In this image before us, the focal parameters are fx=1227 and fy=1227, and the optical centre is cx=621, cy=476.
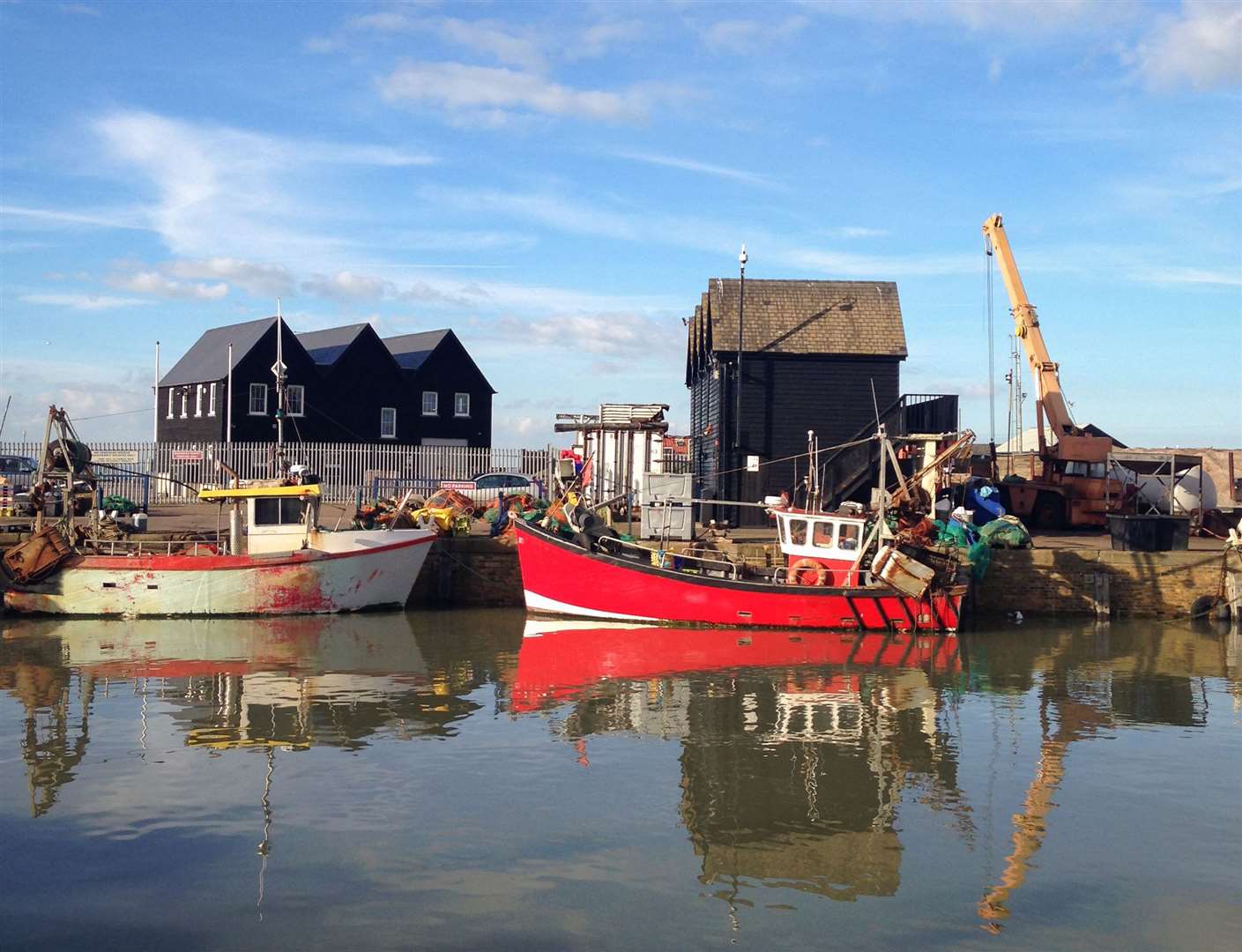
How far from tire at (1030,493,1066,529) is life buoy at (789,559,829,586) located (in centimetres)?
1047

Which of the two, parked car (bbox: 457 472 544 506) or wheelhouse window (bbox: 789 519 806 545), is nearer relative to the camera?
wheelhouse window (bbox: 789 519 806 545)

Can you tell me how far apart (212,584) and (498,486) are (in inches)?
570

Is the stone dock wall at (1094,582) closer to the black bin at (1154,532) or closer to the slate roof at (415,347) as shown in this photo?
the black bin at (1154,532)

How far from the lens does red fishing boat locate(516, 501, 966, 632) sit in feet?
69.2

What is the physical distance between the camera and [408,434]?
51094 millimetres

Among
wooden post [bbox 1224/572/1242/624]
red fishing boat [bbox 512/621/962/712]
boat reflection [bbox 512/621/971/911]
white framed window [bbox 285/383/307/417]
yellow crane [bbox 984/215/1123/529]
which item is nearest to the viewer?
boat reflection [bbox 512/621/971/911]

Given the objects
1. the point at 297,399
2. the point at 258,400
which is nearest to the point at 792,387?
the point at 297,399

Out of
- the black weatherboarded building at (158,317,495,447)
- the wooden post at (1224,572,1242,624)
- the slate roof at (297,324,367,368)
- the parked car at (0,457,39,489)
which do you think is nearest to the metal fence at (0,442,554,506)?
the parked car at (0,457,39,489)

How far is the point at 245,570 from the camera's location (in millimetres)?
21828

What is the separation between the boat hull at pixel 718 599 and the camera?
2109cm

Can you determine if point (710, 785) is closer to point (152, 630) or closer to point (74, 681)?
point (74, 681)

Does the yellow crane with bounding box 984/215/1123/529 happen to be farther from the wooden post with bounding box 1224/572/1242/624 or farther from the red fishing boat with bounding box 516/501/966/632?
the red fishing boat with bounding box 516/501/966/632

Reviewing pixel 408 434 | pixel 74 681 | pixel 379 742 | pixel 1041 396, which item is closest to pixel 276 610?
pixel 74 681

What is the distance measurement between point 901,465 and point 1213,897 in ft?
71.1
